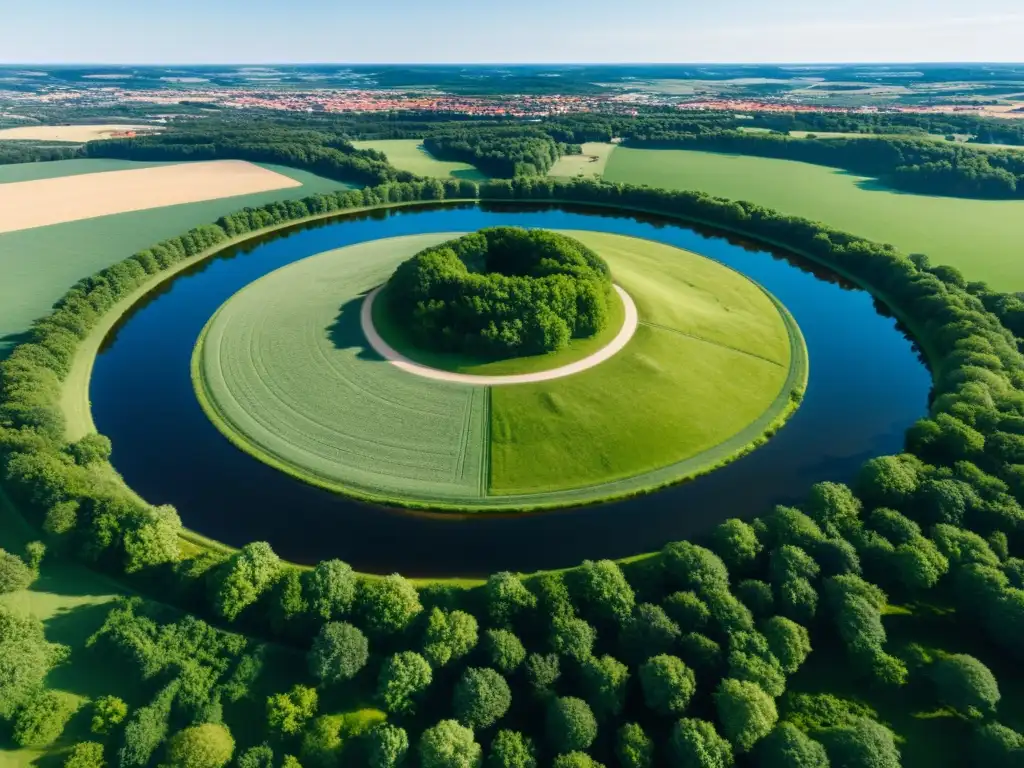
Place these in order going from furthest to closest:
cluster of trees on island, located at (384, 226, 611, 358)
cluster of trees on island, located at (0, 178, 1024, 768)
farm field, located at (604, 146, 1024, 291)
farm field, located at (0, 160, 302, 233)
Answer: farm field, located at (0, 160, 302, 233), farm field, located at (604, 146, 1024, 291), cluster of trees on island, located at (384, 226, 611, 358), cluster of trees on island, located at (0, 178, 1024, 768)

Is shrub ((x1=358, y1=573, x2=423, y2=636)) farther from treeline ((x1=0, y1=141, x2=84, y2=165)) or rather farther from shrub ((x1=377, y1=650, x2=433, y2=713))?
treeline ((x1=0, y1=141, x2=84, y2=165))

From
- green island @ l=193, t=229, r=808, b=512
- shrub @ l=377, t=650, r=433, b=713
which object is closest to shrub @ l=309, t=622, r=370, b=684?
shrub @ l=377, t=650, r=433, b=713

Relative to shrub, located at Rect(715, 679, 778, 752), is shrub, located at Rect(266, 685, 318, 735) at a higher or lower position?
lower

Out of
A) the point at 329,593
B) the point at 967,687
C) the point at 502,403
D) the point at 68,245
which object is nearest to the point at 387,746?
the point at 329,593

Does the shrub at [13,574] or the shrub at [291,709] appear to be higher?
the shrub at [13,574]

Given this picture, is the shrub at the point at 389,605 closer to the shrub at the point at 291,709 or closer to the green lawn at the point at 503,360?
the shrub at the point at 291,709

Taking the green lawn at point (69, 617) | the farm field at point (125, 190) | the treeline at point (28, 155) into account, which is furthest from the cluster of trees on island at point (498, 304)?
the treeline at point (28, 155)
